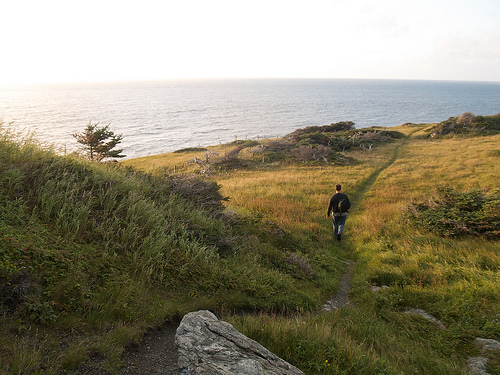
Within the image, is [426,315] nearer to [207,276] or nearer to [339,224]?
[207,276]

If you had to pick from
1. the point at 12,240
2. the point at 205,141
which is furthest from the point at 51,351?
the point at 205,141

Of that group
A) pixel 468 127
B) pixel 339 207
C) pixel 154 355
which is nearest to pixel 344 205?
pixel 339 207

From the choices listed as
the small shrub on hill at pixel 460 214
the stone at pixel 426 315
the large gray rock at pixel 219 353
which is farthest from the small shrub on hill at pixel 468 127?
the large gray rock at pixel 219 353

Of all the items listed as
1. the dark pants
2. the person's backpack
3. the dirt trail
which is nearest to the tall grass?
the dirt trail

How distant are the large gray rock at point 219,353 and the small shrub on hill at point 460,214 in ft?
30.6

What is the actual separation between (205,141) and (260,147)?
2820 centimetres

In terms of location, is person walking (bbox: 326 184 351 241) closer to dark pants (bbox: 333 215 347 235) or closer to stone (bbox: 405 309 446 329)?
dark pants (bbox: 333 215 347 235)

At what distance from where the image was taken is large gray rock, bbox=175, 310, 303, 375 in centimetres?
325

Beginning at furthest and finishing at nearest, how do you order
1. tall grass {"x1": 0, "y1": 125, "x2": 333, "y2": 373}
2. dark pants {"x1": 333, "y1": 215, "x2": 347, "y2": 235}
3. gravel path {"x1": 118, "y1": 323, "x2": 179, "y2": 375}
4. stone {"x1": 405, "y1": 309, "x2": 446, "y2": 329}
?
dark pants {"x1": 333, "y1": 215, "x2": 347, "y2": 235} → stone {"x1": 405, "y1": 309, "x2": 446, "y2": 329} → tall grass {"x1": 0, "y1": 125, "x2": 333, "y2": 373} → gravel path {"x1": 118, "y1": 323, "x2": 179, "y2": 375}

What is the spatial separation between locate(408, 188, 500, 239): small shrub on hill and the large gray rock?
9.34 metres

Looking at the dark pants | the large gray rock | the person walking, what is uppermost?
the large gray rock

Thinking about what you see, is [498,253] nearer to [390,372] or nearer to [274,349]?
[390,372]

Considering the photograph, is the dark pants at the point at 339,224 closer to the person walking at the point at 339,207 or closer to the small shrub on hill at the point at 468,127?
the person walking at the point at 339,207

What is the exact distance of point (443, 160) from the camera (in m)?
25.6
